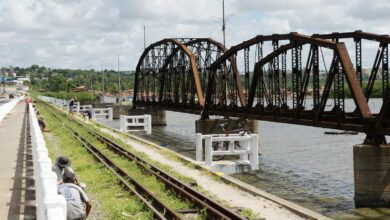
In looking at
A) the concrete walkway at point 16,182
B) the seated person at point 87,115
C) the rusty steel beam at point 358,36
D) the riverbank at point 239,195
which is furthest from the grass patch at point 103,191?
the seated person at point 87,115

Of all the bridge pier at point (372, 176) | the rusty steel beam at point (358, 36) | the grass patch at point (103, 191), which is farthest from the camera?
the rusty steel beam at point (358, 36)

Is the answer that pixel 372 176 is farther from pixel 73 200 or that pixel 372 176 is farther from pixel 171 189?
pixel 73 200

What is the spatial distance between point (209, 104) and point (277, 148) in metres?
6.95

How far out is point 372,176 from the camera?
2153 cm

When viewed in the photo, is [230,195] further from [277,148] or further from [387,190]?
[277,148]

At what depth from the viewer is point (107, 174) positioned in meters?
23.0

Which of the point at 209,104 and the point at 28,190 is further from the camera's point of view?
the point at 209,104

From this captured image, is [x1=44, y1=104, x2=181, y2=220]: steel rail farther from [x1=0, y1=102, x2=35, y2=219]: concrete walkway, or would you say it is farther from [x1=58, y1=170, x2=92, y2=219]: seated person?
[x1=58, y1=170, x2=92, y2=219]: seated person

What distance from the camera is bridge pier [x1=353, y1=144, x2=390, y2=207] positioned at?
70.4 ft

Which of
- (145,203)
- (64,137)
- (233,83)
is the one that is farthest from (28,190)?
(233,83)

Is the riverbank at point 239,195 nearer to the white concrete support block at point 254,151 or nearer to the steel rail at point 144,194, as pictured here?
the steel rail at point 144,194

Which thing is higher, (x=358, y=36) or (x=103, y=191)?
(x=358, y=36)

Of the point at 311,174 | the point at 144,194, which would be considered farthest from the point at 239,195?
the point at 311,174

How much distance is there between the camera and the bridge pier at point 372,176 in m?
21.5
